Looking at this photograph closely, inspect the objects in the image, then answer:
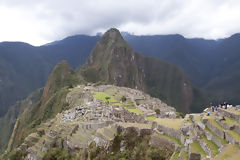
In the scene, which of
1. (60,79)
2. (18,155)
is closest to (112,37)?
(60,79)

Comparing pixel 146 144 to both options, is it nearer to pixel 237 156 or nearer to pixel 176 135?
pixel 176 135

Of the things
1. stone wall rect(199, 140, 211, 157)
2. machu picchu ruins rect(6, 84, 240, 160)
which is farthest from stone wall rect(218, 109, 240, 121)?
stone wall rect(199, 140, 211, 157)

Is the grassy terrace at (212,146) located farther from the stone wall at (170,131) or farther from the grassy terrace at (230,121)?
the stone wall at (170,131)

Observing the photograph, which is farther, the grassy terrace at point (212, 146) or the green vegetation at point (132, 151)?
the green vegetation at point (132, 151)

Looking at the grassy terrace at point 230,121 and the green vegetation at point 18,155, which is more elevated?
the grassy terrace at point 230,121

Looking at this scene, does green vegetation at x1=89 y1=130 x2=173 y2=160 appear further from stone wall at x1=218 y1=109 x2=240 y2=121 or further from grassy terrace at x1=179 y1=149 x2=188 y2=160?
stone wall at x1=218 y1=109 x2=240 y2=121

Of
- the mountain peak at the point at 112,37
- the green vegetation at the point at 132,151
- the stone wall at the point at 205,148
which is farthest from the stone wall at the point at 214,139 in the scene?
the mountain peak at the point at 112,37

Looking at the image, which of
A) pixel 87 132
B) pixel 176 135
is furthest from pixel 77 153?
pixel 176 135

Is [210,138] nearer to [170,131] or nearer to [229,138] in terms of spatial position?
[229,138]
